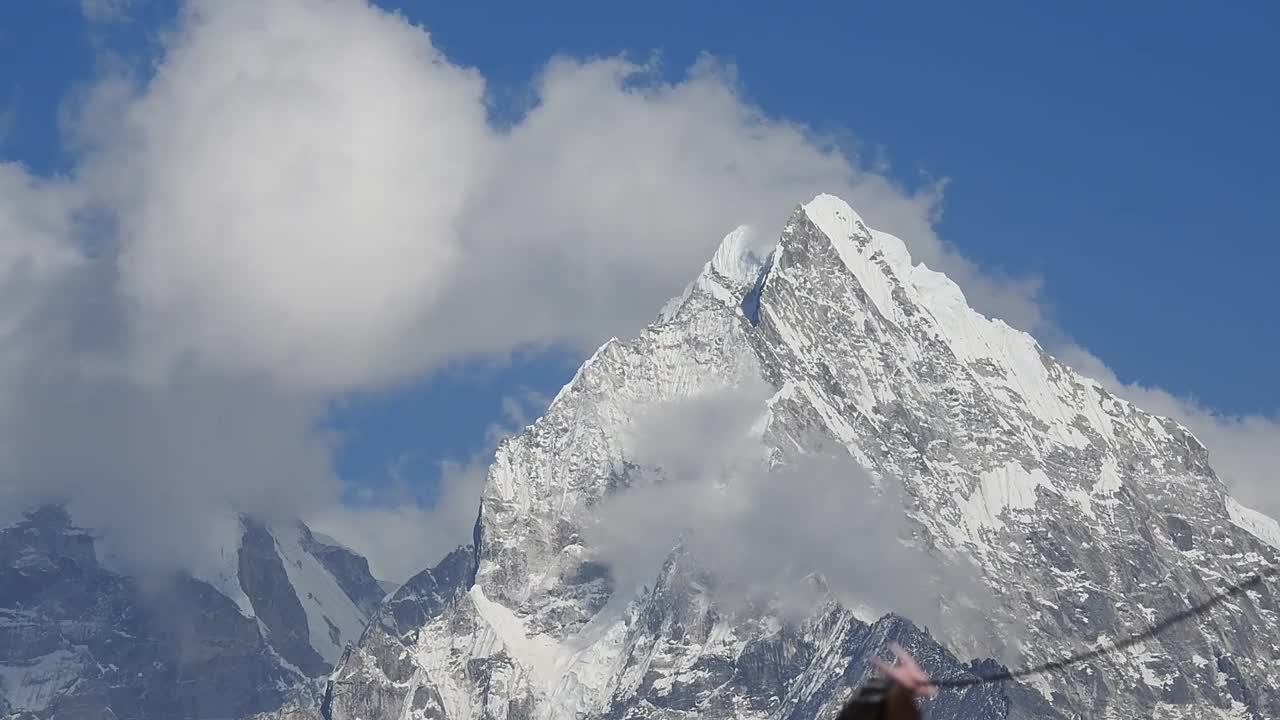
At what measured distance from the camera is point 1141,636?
2869 cm

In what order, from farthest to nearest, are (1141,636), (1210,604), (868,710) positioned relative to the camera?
(1141,636) < (1210,604) < (868,710)

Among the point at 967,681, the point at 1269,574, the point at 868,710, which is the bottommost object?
the point at 868,710

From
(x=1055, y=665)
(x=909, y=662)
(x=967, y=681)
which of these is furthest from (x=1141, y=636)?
(x=909, y=662)

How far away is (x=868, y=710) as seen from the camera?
A: 20.9 meters

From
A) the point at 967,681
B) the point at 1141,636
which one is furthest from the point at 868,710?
the point at 1141,636

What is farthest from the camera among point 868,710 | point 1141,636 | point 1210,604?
point 1141,636

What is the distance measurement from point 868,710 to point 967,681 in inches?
247

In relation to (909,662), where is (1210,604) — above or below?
above

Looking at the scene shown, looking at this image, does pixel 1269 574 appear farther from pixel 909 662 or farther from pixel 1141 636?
pixel 909 662

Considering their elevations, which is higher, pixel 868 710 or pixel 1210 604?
pixel 1210 604

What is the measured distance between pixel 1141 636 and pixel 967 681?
9.41ft

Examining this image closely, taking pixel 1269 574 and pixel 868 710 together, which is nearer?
pixel 868 710

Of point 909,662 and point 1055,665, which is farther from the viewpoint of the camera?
point 1055,665

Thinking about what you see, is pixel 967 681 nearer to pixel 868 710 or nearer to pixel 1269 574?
pixel 1269 574
